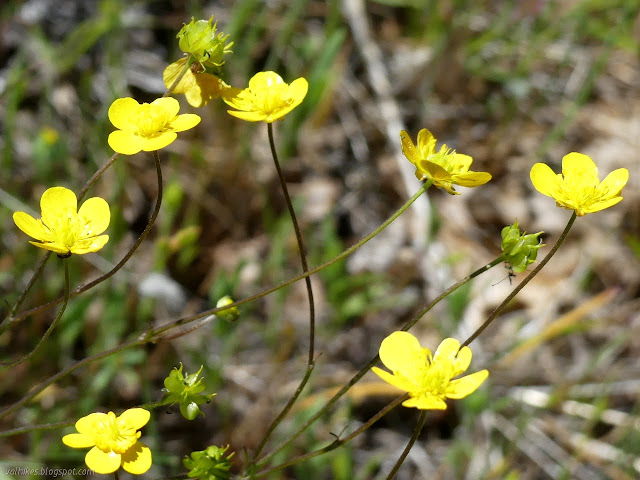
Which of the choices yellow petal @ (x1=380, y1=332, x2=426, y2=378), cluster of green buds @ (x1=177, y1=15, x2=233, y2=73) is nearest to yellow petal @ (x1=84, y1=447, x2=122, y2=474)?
yellow petal @ (x1=380, y1=332, x2=426, y2=378)

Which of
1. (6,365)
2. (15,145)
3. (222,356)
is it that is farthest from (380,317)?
(6,365)

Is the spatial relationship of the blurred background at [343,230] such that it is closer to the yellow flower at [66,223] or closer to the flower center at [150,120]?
the yellow flower at [66,223]

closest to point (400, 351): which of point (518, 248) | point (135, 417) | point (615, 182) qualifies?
point (518, 248)

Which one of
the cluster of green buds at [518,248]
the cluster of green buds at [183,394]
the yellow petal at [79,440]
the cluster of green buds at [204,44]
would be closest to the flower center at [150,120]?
the cluster of green buds at [204,44]

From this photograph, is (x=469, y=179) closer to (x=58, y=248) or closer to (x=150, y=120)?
(x=150, y=120)

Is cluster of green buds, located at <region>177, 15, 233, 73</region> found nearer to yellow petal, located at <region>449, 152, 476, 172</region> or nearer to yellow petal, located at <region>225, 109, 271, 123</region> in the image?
yellow petal, located at <region>225, 109, 271, 123</region>
